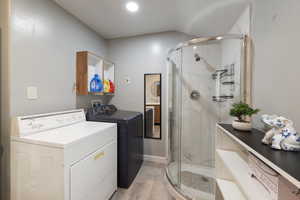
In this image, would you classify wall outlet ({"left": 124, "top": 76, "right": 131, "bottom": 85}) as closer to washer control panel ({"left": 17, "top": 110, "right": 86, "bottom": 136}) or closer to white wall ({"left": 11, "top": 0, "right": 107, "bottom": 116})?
white wall ({"left": 11, "top": 0, "right": 107, "bottom": 116})

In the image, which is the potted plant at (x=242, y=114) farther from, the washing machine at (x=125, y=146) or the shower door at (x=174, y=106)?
the washing machine at (x=125, y=146)

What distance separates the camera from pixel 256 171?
823 millimetres

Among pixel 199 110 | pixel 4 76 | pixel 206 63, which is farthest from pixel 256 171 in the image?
pixel 4 76

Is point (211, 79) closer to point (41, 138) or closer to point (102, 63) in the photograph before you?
point (102, 63)

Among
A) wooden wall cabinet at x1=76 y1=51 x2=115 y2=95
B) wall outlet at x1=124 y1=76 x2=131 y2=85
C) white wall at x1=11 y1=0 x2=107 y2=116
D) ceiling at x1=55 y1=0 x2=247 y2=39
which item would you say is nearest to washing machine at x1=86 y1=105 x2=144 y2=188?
wooden wall cabinet at x1=76 y1=51 x2=115 y2=95

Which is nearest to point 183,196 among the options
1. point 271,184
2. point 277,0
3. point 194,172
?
point 194,172

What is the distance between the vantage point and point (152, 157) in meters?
2.51

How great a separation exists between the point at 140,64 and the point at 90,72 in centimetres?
94

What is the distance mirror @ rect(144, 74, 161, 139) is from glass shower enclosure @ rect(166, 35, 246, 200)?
31cm

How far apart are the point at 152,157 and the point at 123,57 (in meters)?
2.10

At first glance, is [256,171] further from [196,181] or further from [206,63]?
[206,63]

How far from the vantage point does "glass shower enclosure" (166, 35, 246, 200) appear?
1778 mm

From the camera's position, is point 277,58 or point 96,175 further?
point 96,175

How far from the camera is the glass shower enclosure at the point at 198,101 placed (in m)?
1.78
